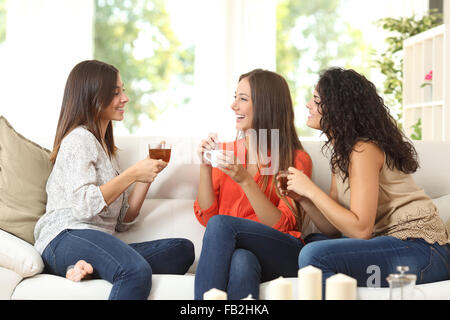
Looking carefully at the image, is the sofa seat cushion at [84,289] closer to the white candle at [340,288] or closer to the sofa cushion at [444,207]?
the white candle at [340,288]

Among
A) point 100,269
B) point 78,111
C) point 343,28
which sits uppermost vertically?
point 343,28

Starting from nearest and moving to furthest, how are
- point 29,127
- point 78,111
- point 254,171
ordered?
point 78,111
point 254,171
point 29,127

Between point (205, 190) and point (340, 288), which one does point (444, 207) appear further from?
point (340, 288)

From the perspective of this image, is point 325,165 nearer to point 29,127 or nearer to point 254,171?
point 254,171

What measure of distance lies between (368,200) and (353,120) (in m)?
0.30

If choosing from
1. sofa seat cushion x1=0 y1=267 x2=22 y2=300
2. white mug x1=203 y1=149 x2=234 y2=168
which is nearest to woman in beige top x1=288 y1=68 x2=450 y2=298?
white mug x1=203 y1=149 x2=234 y2=168

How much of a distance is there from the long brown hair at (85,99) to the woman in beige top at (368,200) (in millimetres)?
829

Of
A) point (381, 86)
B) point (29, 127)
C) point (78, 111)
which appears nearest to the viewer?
point (78, 111)

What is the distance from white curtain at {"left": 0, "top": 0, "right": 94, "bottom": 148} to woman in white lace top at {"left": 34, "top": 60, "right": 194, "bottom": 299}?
2.67 m

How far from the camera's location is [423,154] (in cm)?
239

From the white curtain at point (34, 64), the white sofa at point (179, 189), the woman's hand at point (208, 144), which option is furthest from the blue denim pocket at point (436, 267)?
the white curtain at point (34, 64)

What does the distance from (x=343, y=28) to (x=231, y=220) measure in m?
4.26

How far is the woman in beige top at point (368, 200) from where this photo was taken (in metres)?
1.71

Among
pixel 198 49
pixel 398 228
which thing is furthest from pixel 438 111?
pixel 398 228
